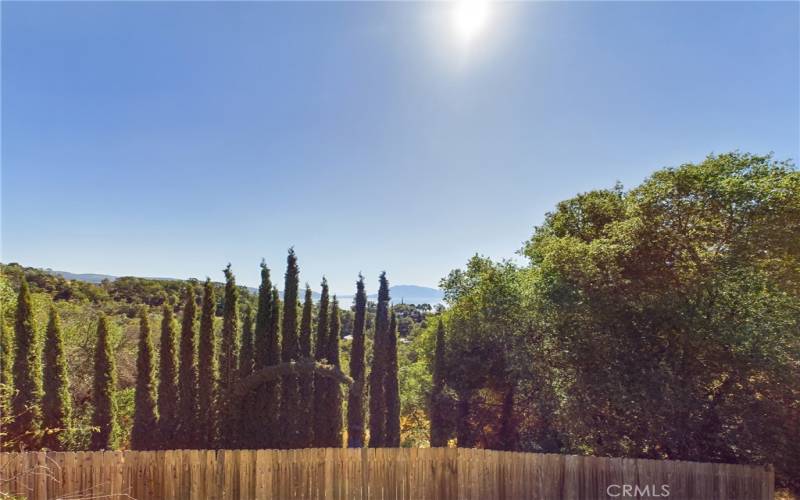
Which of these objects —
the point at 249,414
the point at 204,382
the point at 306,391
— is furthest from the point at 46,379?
the point at 306,391

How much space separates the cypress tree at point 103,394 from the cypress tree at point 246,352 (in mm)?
4144

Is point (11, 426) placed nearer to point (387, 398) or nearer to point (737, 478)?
point (387, 398)

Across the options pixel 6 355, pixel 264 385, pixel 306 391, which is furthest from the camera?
pixel 306 391

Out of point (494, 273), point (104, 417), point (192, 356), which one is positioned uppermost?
point (494, 273)

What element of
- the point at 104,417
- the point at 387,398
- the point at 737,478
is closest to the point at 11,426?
the point at 104,417

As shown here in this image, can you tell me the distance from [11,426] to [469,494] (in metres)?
13.7

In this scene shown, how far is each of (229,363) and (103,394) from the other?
3951mm

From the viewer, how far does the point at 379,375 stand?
18547 mm

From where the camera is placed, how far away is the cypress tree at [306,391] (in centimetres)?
1544

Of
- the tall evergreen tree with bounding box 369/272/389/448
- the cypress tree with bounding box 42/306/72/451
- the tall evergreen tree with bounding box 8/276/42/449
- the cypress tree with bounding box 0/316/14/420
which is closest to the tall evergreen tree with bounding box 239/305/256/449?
the cypress tree with bounding box 42/306/72/451

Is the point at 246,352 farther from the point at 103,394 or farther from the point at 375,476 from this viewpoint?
the point at 375,476

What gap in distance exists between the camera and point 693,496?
20.1 feet

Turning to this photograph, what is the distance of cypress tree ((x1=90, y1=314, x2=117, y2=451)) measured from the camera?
12.7m

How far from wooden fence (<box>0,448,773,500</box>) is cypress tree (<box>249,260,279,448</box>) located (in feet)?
27.4
